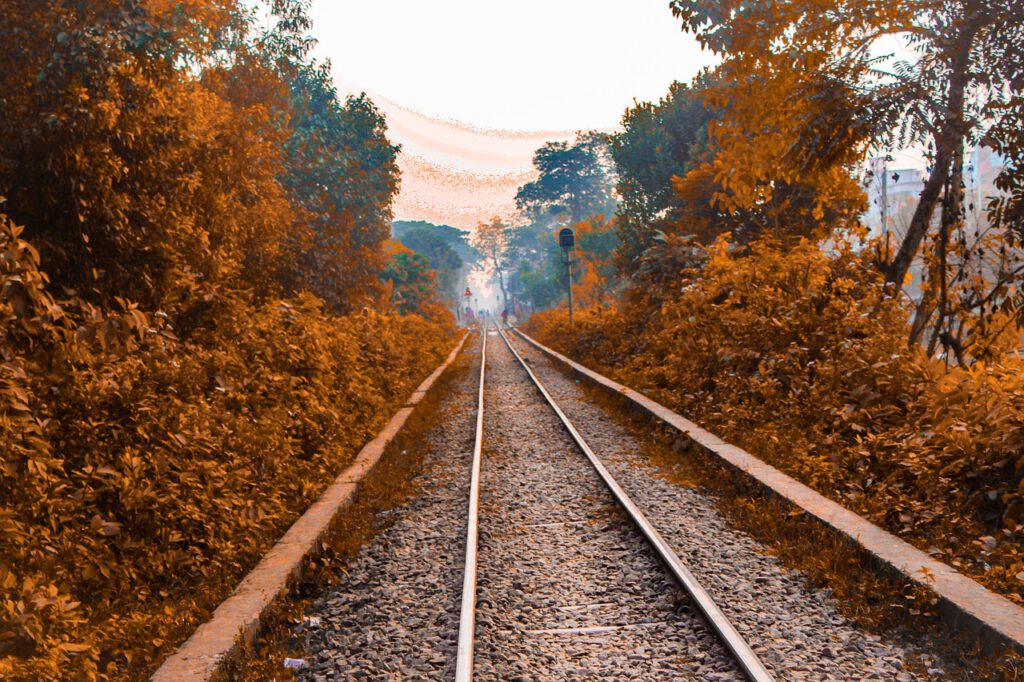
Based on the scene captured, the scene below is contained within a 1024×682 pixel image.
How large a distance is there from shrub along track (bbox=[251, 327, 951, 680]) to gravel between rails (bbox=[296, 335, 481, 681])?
0.01 meters

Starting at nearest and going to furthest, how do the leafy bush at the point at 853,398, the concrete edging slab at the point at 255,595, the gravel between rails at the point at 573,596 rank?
the concrete edging slab at the point at 255,595 → the gravel between rails at the point at 573,596 → the leafy bush at the point at 853,398

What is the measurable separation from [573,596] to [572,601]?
76 millimetres

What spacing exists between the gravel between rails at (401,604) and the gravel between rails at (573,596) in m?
0.21

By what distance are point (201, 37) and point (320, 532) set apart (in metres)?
6.09

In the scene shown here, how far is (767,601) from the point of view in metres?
4.50

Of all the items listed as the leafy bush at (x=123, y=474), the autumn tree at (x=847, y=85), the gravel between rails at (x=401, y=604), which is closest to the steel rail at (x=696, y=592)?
the gravel between rails at (x=401, y=604)

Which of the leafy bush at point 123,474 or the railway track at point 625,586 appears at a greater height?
the leafy bush at point 123,474

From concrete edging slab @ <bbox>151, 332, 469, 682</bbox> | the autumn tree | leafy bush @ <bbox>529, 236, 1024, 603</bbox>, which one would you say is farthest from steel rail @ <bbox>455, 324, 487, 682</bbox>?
the autumn tree

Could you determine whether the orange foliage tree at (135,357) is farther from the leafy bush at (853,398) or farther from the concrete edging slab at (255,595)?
the leafy bush at (853,398)

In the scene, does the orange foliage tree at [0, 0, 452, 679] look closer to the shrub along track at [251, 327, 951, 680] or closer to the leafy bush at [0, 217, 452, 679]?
the leafy bush at [0, 217, 452, 679]

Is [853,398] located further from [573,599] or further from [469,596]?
[469,596]

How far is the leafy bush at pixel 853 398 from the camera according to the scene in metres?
5.21

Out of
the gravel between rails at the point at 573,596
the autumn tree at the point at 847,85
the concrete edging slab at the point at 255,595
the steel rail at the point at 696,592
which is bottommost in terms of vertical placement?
the gravel between rails at the point at 573,596

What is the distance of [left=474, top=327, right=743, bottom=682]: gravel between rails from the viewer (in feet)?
12.6
